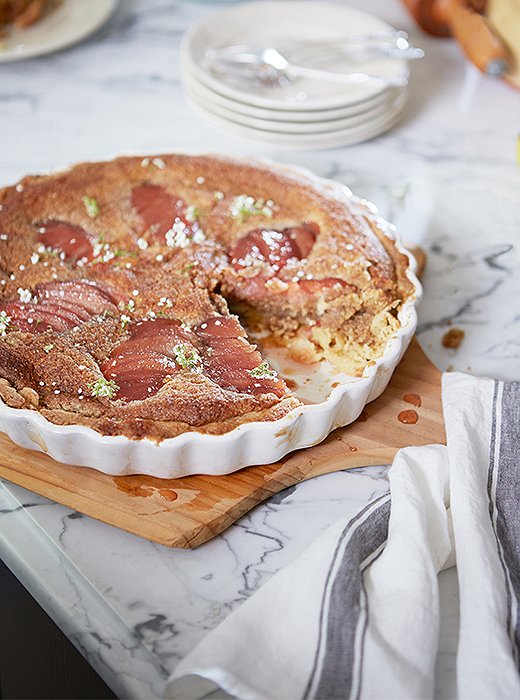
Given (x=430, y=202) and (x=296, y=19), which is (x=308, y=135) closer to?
(x=430, y=202)

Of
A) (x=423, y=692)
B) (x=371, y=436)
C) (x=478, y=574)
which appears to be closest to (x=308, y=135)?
(x=371, y=436)

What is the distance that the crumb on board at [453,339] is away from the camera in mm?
2252

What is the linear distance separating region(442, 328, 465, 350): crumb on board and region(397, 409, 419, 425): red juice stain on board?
0.32m

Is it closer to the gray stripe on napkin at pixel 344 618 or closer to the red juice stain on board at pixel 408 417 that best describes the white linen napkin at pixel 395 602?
the gray stripe on napkin at pixel 344 618

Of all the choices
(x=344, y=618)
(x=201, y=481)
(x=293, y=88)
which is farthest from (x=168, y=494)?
(x=293, y=88)

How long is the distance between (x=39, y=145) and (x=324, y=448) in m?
1.53

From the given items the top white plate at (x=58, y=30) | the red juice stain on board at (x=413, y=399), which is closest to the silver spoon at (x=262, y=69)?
the top white plate at (x=58, y=30)

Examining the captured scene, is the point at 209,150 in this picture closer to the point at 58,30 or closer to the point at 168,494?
the point at 58,30

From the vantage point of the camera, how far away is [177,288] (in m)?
2.11

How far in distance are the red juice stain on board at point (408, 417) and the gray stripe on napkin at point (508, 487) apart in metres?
0.17

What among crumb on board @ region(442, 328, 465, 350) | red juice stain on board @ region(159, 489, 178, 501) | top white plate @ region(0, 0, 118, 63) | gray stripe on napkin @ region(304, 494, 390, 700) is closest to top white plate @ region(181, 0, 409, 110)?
top white plate @ region(0, 0, 118, 63)

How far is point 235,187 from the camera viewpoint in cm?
236

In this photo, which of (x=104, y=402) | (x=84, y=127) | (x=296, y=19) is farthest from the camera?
(x=296, y=19)

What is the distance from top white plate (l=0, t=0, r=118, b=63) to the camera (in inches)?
123
